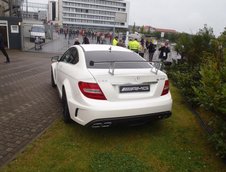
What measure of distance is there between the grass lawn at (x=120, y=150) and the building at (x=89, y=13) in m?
104

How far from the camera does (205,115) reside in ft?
17.0

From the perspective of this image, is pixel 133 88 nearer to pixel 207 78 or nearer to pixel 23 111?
pixel 207 78

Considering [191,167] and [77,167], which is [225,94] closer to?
[191,167]

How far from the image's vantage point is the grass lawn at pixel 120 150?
3117 millimetres

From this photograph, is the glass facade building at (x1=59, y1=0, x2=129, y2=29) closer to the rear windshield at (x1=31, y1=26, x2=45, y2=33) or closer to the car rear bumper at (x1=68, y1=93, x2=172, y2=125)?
the rear windshield at (x1=31, y1=26, x2=45, y2=33)

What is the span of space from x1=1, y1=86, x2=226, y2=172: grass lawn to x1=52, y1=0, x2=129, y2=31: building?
342 feet

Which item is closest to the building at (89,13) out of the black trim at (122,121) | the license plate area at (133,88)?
the license plate area at (133,88)

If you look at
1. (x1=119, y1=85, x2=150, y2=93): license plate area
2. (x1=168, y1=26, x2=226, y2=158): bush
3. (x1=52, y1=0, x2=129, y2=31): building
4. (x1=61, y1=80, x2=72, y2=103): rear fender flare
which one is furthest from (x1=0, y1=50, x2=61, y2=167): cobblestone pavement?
(x1=52, y1=0, x2=129, y2=31): building

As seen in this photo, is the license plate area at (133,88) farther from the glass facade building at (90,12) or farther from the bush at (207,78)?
the glass facade building at (90,12)

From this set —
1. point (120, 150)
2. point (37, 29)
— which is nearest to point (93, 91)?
point (120, 150)

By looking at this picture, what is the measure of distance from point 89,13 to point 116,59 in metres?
116

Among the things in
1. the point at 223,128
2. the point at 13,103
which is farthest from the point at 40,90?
the point at 223,128

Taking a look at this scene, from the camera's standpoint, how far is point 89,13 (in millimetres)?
113812

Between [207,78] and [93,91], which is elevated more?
[207,78]
